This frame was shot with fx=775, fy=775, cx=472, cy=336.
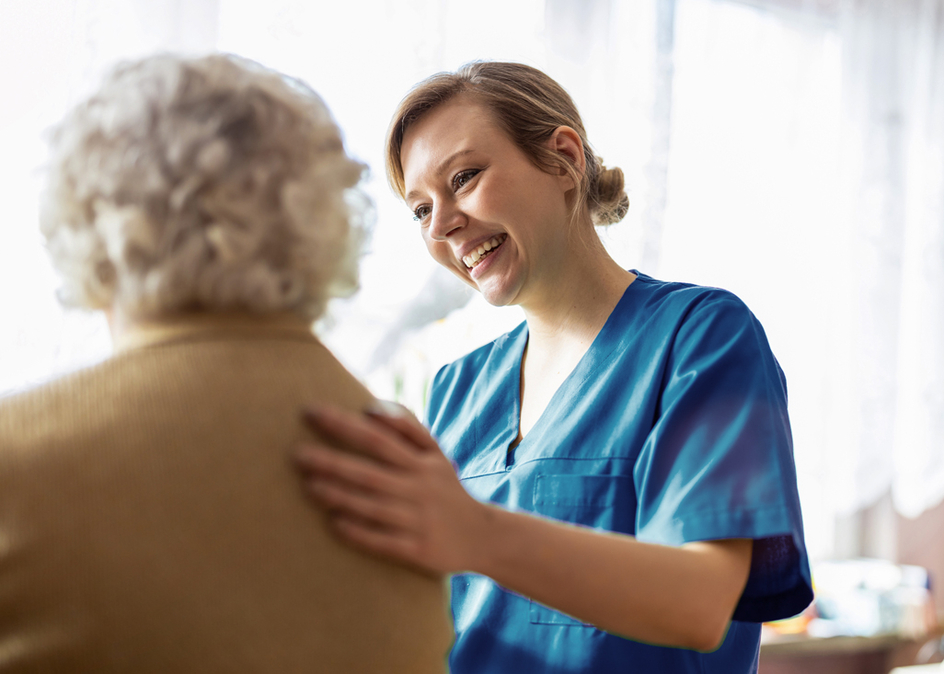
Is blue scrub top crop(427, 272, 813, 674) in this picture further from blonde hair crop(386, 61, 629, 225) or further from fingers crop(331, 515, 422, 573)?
fingers crop(331, 515, 422, 573)

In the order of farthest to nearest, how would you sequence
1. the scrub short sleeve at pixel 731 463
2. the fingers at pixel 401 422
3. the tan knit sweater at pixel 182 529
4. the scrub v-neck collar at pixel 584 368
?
the scrub v-neck collar at pixel 584 368 < the scrub short sleeve at pixel 731 463 < the fingers at pixel 401 422 < the tan knit sweater at pixel 182 529

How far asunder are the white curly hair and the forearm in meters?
0.26

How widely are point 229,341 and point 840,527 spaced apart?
2.61m

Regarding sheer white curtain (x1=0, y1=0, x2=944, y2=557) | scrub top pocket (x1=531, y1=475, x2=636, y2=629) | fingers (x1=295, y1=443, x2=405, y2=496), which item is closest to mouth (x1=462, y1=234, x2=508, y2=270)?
sheer white curtain (x1=0, y1=0, x2=944, y2=557)

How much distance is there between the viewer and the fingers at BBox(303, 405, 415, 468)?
554 millimetres

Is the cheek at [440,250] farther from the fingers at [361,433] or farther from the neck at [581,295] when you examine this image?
the fingers at [361,433]

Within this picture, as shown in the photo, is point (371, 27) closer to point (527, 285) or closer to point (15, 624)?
point (527, 285)

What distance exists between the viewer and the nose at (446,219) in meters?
1.20

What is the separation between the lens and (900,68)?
2.68 m

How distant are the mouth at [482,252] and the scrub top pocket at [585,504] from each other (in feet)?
1.25

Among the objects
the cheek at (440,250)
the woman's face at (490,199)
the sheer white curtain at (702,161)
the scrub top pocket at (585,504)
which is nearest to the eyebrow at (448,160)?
the woman's face at (490,199)

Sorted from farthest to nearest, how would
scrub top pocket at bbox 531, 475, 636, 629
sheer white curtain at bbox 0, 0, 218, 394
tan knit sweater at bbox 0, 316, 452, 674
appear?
1. sheer white curtain at bbox 0, 0, 218, 394
2. scrub top pocket at bbox 531, 475, 636, 629
3. tan knit sweater at bbox 0, 316, 452, 674

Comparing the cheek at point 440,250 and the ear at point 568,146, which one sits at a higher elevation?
the ear at point 568,146

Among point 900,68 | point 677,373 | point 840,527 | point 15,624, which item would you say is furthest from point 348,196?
point 900,68
